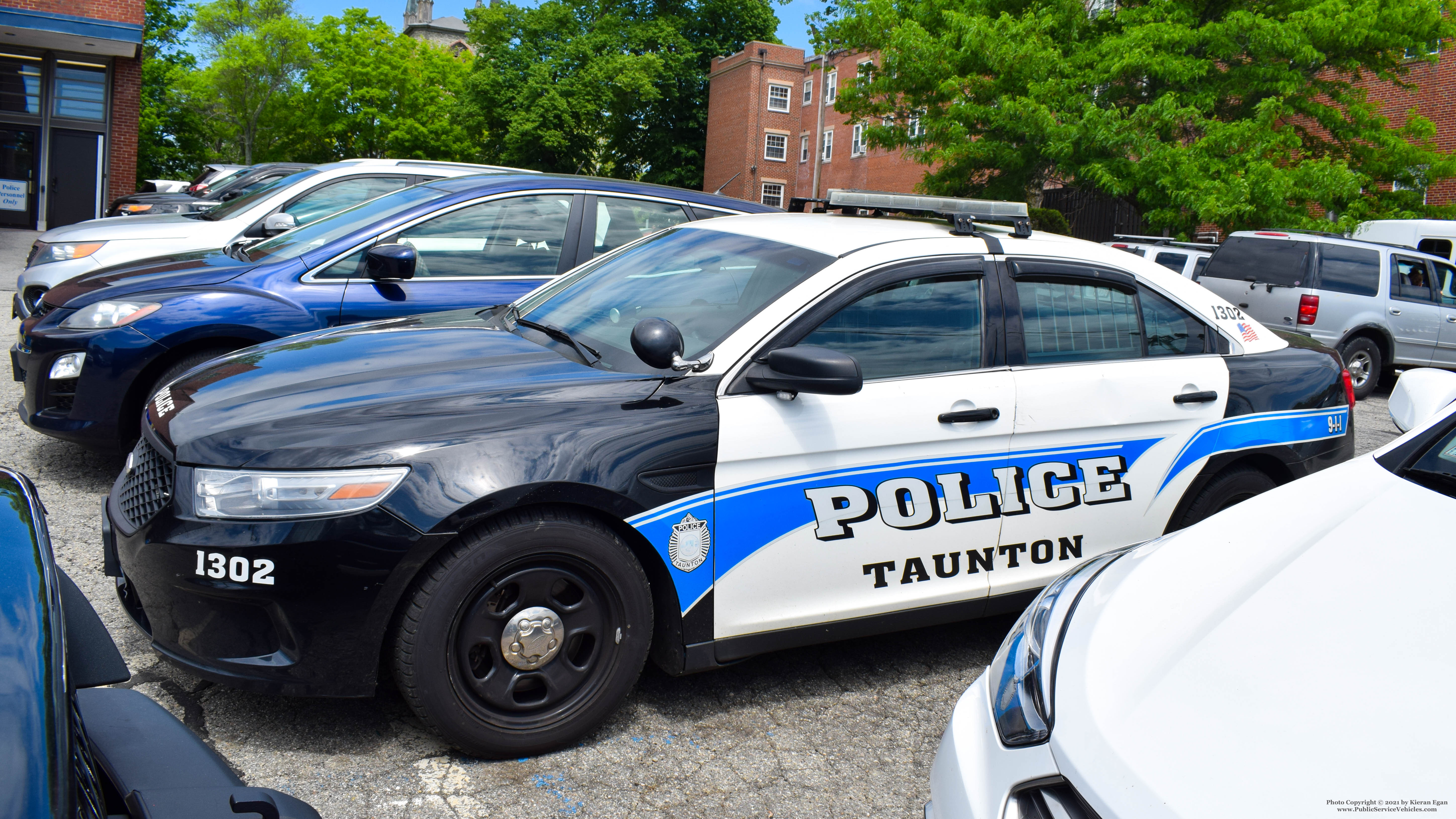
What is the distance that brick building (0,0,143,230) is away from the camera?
79.2 ft

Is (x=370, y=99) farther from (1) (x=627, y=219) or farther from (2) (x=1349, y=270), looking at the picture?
(1) (x=627, y=219)

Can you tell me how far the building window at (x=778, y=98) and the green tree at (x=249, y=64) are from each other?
2058 cm

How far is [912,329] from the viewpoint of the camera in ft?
11.8

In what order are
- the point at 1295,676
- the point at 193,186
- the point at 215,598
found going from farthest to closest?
the point at 193,186 < the point at 215,598 < the point at 1295,676

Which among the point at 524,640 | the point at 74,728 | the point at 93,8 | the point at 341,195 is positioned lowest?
the point at 524,640

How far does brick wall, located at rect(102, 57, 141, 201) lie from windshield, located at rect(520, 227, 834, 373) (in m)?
24.7

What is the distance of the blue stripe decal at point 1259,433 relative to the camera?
13.0ft

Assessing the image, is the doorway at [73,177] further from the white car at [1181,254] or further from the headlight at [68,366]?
the headlight at [68,366]

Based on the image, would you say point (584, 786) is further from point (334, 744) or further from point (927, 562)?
point (927, 562)

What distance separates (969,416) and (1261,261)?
1134cm

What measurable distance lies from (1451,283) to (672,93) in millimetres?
45075

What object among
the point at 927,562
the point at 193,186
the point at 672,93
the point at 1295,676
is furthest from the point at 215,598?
the point at 672,93

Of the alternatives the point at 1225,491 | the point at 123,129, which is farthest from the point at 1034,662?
the point at 123,129

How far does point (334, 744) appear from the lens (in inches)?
121
